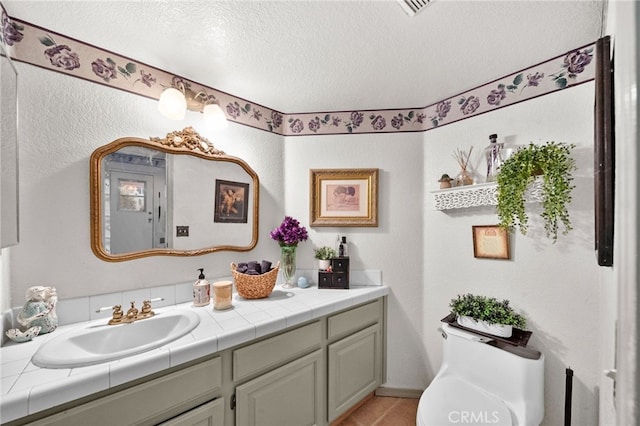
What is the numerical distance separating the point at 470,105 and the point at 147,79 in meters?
2.00

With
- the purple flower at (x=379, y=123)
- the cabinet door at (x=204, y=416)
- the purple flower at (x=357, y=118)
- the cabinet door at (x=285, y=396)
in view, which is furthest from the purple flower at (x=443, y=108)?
the cabinet door at (x=204, y=416)

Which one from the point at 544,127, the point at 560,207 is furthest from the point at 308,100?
the point at 560,207

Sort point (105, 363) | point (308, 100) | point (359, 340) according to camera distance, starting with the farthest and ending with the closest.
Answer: point (308, 100)
point (359, 340)
point (105, 363)

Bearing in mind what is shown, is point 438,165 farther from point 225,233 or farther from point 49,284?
point 49,284

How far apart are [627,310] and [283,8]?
136 centimetres

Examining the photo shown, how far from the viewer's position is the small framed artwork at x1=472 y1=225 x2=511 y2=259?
1550 millimetres

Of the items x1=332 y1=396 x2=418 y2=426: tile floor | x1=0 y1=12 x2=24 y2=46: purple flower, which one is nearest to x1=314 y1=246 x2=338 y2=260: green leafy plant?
x1=332 y1=396 x2=418 y2=426: tile floor

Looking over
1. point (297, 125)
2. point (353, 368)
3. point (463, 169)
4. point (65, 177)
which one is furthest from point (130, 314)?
point (463, 169)

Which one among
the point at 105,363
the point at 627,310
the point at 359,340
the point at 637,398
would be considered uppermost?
the point at 627,310

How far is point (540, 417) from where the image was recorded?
1234 millimetres

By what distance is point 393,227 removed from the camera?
196cm

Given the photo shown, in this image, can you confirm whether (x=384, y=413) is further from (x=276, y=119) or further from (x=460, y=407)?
(x=276, y=119)

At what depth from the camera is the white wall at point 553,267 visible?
132cm

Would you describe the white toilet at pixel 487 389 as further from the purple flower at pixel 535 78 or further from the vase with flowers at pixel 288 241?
the purple flower at pixel 535 78
